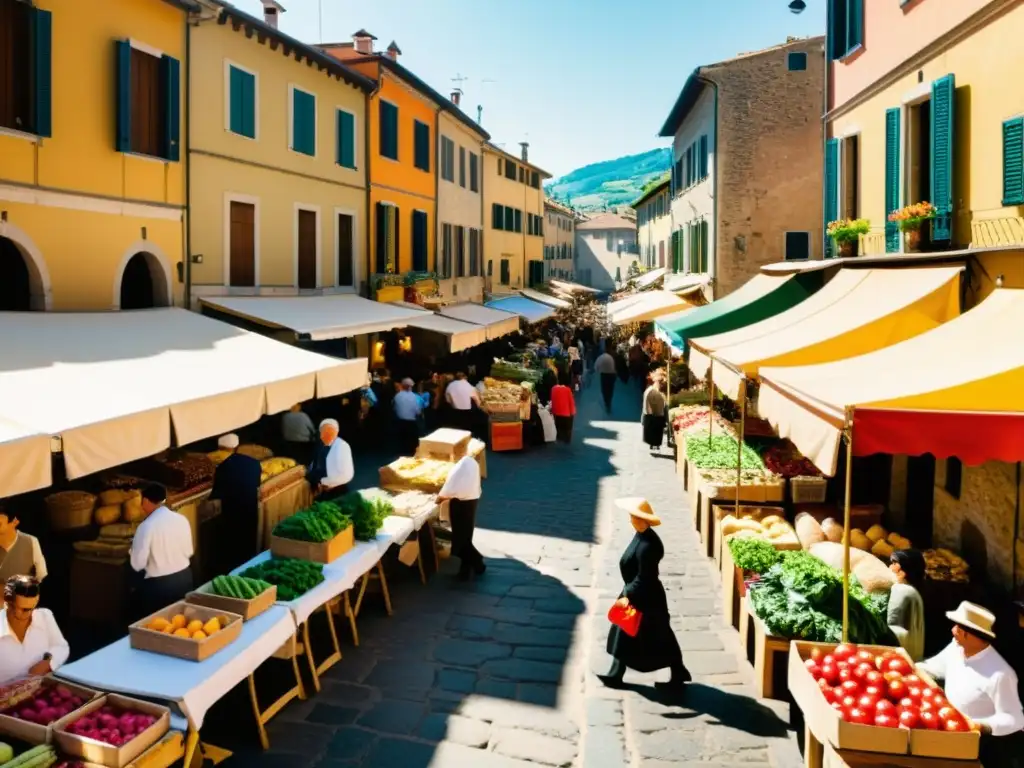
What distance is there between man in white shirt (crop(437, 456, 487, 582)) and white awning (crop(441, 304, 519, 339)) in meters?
11.5

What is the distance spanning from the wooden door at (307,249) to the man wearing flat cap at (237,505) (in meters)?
8.46

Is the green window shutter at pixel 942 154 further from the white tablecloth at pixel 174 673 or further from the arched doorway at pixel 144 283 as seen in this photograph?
the arched doorway at pixel 144 283

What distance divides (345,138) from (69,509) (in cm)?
1254

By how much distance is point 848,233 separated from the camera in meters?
12.6

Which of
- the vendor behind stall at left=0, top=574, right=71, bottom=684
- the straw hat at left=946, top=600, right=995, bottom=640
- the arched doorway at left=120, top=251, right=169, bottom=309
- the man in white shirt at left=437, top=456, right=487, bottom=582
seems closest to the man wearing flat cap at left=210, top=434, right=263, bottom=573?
the man in white shirt at left=437, top=456, right=487, bottom=582

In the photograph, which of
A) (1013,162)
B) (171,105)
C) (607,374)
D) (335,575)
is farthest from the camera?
(607,374)

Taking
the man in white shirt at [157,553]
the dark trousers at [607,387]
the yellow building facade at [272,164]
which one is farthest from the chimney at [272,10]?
the man in white shirt at [157,553]

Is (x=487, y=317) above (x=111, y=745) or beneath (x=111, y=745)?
above

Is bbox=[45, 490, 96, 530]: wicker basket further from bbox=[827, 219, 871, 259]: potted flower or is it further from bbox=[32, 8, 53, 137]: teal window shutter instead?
bbox=[827, 219, 871, 259]: potted flower

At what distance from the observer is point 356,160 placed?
768 inches

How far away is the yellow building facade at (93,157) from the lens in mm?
10266

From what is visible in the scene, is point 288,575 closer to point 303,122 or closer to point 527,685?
point 527,685

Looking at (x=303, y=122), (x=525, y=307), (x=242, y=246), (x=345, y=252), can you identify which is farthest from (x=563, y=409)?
(x=525, y=307)

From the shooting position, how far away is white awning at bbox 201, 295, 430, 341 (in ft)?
44.3
